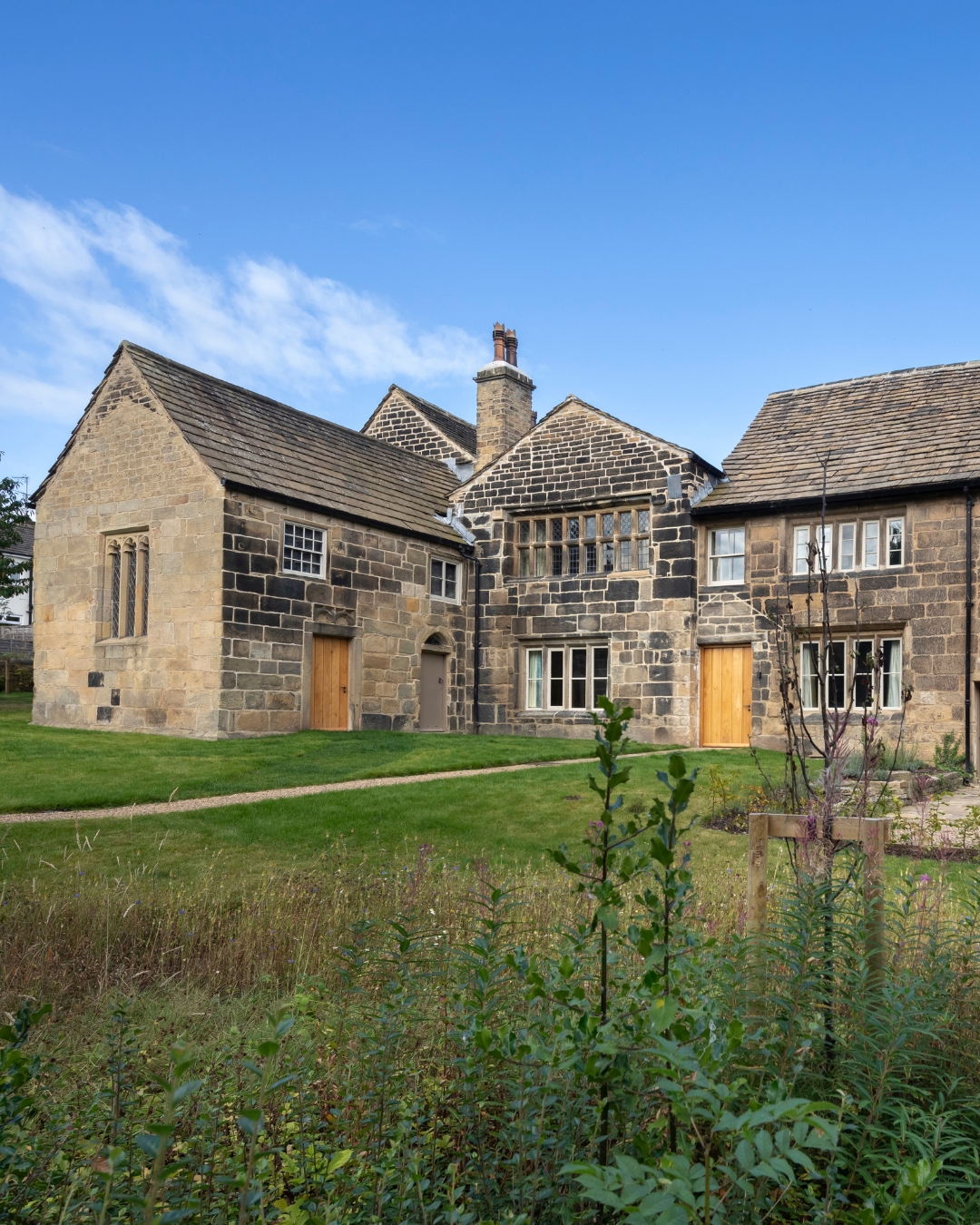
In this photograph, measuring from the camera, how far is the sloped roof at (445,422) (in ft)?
93.9

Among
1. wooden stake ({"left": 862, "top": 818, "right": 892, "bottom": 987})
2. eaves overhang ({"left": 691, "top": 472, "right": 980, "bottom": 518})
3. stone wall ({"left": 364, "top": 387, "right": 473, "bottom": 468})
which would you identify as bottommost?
wooden stake ({"left": 862, "top": 818, "right": 892, "bottom": 987})

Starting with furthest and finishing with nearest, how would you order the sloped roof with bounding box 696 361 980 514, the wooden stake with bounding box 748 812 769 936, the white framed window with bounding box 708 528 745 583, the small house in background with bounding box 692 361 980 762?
the white framed window with bounding box 708 528 745 583
the sloped roof with bounding box 696 361 980 514
the small house in background with bounding box 692 361 980 762
the wooden stake with bounding box 748 812 769 936

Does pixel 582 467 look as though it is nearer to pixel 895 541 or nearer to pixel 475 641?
pixel 475 641

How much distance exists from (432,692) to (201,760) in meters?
8.56

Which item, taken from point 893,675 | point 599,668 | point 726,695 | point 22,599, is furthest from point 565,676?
point 22,599

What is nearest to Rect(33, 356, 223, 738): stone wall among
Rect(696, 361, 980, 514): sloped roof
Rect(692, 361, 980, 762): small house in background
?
Rect(692, 361, 980, 762): small house in background

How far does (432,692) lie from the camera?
23.1 metres

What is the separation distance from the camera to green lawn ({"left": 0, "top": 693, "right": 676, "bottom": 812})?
498 inches

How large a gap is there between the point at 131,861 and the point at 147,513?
1161 cm

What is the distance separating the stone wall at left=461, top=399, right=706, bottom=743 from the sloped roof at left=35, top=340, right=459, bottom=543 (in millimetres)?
1639

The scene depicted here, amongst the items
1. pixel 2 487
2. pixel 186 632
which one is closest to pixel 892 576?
pixel 186 632

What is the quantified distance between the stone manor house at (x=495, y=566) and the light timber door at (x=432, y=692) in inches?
2.4

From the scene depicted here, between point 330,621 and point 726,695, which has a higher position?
point 330,621

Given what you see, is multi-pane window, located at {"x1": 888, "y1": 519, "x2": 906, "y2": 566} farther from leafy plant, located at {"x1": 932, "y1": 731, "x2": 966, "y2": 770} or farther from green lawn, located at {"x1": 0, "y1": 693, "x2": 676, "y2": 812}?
green lawn, located at {"x1": 0, "y1": 693, "x2": 676, "y2": 812}
